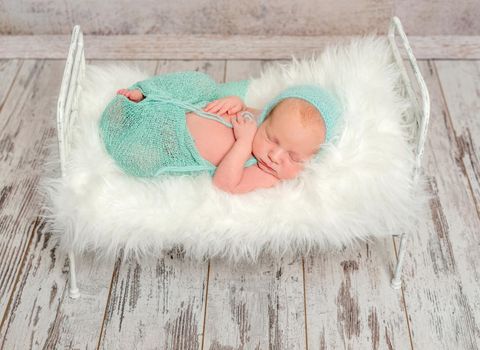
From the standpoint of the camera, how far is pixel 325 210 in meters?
1.42

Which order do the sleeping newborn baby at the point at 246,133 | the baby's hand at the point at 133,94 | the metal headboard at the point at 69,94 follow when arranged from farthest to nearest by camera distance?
the baby's hand at the point at 133,94, the sleeping newborn baby at the point at 246,133, the metal headboard at the point at 69,94

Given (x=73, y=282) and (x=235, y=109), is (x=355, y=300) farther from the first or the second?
(x=73, y=282)

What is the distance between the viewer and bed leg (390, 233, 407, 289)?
1516mm

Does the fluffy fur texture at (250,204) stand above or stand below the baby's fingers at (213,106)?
below

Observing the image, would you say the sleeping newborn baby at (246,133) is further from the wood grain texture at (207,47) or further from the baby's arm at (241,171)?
the wood grain texture at (207,47)

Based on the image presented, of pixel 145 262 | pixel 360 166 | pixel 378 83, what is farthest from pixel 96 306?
pixel 378 83

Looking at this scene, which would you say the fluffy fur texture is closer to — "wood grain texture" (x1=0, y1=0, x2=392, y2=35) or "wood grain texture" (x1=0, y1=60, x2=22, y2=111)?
"wood grain texture" (x1=0, y1=60, x2=22, y2=111)

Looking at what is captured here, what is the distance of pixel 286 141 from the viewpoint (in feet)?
4.74

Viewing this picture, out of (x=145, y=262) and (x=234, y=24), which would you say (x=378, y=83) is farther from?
(x=234, y=24)

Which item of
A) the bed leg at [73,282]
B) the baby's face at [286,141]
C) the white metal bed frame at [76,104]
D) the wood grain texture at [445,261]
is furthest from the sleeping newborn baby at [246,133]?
the wood grain texture at [445,261]

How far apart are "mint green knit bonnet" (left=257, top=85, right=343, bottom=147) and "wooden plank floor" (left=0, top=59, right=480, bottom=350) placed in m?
0.36

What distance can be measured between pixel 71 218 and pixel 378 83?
29.7 inches

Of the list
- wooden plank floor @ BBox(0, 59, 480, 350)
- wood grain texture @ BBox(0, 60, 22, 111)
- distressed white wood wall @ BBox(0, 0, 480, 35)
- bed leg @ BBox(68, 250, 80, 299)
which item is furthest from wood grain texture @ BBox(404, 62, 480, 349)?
wood grain texture @ BBox(0, 60, 22, 111)

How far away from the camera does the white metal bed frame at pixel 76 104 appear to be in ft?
4.46
